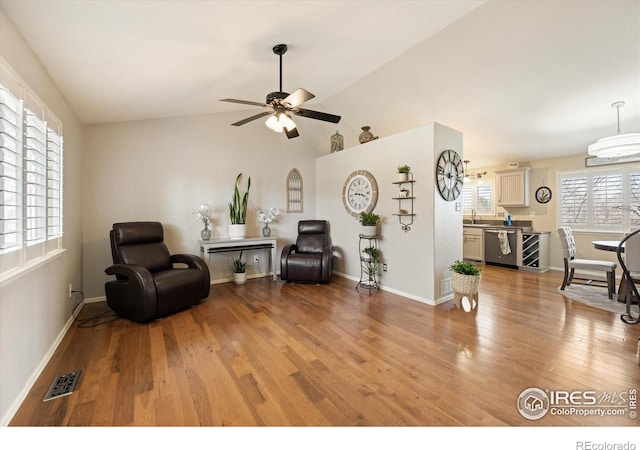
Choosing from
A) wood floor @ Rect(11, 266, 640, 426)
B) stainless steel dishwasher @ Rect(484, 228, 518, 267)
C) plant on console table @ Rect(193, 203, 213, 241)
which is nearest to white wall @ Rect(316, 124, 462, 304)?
wood floor @ Rect(11, 266, 640, 426)

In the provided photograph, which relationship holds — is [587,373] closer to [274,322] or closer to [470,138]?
[274,322]

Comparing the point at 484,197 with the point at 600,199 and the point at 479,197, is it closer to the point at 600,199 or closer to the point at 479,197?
the point at 479,197

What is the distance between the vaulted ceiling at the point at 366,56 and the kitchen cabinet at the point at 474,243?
2343 mm

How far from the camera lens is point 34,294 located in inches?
79.4

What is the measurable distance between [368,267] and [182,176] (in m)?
3.40

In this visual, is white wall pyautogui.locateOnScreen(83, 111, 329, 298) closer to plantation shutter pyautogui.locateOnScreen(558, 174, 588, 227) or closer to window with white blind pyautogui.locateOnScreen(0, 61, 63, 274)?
window with white blind pyautogui.locateOnScreen(0, 61, 63, 274)

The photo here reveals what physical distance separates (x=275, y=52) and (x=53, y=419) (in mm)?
3359

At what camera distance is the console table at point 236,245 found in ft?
13.7

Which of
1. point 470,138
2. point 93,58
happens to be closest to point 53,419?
point 93,58

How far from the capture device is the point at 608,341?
8.14ft

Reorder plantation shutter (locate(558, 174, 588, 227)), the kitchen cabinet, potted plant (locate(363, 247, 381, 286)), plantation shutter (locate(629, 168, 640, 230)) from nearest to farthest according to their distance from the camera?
potted plant (locate(363, 247, 381, 286)), plantation shutter (locate(629, 168, 640, 230)), plantation shutter (locate(558, 174, 588, 227)), the kitchen cabinet

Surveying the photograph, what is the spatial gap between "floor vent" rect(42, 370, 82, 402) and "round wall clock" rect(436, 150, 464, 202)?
406 cm

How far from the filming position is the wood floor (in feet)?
5.27

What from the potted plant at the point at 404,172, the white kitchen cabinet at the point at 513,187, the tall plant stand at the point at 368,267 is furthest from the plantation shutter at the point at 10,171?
the white kitchen cabinet at the point at 513,187
